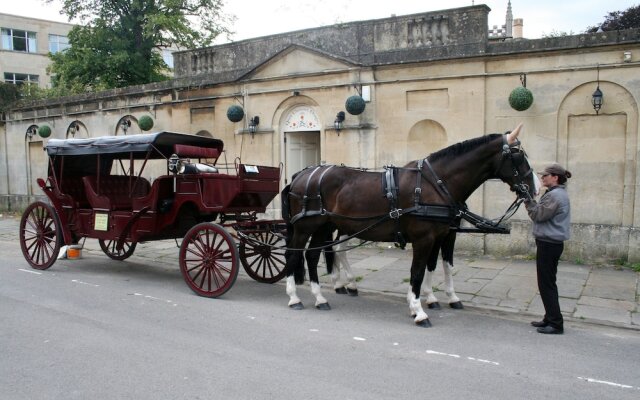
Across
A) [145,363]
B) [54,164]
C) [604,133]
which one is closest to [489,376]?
[145,363]

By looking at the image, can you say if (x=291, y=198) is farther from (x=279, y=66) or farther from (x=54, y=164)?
(x=279, y=66)

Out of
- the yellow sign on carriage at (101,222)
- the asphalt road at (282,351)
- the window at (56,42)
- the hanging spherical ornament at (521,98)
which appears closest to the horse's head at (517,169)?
the asphalt road at (282,351)

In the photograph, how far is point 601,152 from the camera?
9.37 metres

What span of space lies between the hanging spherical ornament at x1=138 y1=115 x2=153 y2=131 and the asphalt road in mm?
8373

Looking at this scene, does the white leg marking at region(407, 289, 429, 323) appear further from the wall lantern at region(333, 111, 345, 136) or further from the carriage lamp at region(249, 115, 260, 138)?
the carriage lamp at region(249, 115, 260, 138)

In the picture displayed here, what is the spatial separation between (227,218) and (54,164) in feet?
11.6

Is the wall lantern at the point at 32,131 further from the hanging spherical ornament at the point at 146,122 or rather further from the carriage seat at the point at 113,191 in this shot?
the carriage seat at the point at 113,191

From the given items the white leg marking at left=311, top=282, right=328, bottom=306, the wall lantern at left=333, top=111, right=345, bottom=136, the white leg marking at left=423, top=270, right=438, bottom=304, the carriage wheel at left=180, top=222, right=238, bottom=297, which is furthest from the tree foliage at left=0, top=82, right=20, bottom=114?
the white leg marking at left=423, top=270, right=438, bottom=304

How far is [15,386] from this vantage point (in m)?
4.07

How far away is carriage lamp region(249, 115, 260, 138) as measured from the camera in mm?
12930

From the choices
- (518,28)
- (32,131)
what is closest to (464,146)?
(32,131)

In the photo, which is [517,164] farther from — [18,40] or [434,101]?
[18,40]

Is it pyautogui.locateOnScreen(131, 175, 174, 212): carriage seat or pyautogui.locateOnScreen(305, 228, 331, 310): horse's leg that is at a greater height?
pyautogui.locateOnScreen(131, 175, 174, 212): carriage seat

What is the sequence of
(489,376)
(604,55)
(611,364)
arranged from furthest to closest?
(604,55)
(611,364)
(489,376)
